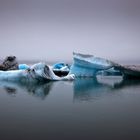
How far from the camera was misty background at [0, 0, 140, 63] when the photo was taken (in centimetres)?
327

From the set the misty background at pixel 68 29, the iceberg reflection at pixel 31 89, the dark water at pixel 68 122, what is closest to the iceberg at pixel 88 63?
the iceberg reflection at pixel 31 89

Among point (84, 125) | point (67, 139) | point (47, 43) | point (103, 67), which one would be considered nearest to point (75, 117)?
point (84, 125)

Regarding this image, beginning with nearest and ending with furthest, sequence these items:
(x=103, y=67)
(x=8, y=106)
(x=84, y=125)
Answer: (x=84, y=125)
(x=8, y=106)
(x=103, y=67)

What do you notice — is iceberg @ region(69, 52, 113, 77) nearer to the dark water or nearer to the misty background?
the misty background

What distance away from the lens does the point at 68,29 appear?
3.29 m

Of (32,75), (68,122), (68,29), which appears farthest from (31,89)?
(68,29)

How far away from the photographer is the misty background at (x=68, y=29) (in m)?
3.27

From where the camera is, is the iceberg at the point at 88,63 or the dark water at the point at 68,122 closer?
A: the dark water at the point at 68,122

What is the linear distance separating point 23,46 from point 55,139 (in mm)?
2857

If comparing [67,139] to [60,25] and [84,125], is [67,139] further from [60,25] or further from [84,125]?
[60,25]

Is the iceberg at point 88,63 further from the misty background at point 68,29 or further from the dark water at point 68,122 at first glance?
the dark water at point 68,122

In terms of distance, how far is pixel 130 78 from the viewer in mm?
2361

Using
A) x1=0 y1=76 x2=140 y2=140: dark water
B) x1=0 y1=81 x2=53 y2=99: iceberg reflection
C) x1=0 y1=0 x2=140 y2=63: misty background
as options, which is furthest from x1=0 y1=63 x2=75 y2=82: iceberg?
x1=0 y1=0 x2=140 y2=63: misty background

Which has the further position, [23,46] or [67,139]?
[23,46]
